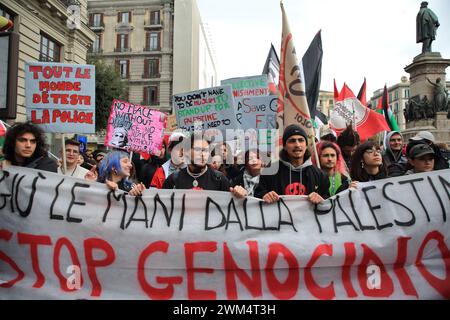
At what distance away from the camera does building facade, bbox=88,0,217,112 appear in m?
44.9

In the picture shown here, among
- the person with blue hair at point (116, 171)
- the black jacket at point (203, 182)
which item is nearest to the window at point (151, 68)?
the person with blue hair at point (116, 171)

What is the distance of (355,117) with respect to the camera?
7863 millimetres

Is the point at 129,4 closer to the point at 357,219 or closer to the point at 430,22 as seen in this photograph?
the point at 430,22

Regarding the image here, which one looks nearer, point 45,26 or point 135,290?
point 135,290

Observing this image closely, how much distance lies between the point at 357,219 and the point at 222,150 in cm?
315

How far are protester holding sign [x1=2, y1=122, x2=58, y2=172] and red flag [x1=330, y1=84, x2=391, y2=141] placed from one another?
5.90 metres

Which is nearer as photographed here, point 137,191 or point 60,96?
point 137,191

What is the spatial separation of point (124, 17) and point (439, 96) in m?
38.3

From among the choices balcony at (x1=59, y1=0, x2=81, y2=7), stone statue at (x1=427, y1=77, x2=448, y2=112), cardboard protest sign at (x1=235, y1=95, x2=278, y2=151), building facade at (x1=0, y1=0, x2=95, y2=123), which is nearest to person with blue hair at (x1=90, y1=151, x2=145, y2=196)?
cardboard protest sign at (x1=235, y1=95, x2=278, y2=151)

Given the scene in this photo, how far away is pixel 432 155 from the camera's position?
3.81 m

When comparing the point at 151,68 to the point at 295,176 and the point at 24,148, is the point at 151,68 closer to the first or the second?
the point at 24,148

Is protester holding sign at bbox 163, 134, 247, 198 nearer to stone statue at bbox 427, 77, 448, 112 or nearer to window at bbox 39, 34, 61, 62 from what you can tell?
window at bbox 39, 34, 61, 62

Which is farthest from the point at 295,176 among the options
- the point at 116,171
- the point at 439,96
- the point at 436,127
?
the point at 436,127
